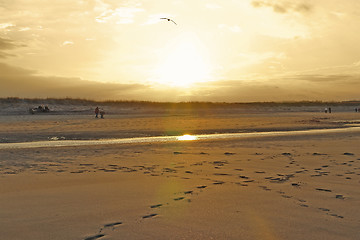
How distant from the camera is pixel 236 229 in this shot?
4602 millimetres

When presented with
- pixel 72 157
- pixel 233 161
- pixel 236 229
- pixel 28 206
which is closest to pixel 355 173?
pixel 233 161

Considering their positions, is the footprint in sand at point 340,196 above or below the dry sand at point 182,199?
above

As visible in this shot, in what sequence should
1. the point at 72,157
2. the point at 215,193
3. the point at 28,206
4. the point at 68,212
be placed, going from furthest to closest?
the point at 72,157 < the point at 215,193 < the point at 28,206 < the point at 68,212

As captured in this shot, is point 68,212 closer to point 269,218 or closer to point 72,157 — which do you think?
point 269,218

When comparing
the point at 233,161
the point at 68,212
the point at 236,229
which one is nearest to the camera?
the point at 236,229

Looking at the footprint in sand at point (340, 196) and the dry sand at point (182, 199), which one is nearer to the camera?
the dry sand at point (182, 199)

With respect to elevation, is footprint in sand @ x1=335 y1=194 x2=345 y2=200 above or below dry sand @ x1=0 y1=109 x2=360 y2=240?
above

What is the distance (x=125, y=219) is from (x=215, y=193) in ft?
6.72

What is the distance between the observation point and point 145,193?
6605mm

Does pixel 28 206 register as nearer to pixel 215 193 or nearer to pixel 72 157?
pixel 215 193

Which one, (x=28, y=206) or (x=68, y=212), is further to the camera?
(x=28, y=206)

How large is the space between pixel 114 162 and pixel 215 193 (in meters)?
5.09

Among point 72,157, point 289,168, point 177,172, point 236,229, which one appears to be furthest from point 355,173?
point 72,157

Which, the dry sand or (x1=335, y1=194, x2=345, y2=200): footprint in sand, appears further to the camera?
(x1=335, y1=194, x2=345, y2=200): footprint in sand
